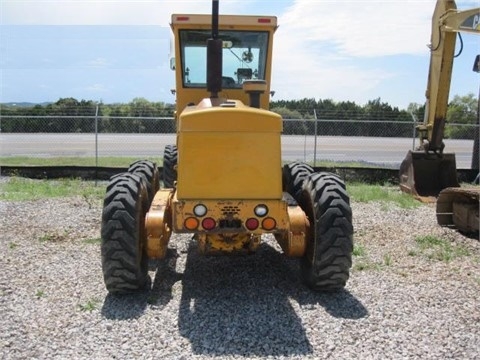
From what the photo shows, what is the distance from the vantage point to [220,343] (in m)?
4.55

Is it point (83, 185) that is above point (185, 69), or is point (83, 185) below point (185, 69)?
below

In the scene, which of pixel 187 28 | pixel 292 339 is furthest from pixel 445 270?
pixel 187 28

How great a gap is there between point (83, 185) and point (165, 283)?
768 centimetres

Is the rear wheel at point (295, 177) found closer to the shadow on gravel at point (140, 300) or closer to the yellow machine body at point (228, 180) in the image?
the yellow machine body at point (228, 180)

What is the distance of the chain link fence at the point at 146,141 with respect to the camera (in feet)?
65.8

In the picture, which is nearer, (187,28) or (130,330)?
(130,330)

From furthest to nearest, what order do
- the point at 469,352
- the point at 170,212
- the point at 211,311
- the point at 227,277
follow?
the point at 227,277, the point at 170,212, the point at 211,311, the point at 469,352

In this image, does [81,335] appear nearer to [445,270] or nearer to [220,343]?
[220,343]

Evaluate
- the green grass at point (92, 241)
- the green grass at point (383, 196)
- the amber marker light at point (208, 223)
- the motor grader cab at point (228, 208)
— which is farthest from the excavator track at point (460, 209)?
the green grass at point (92, 241)

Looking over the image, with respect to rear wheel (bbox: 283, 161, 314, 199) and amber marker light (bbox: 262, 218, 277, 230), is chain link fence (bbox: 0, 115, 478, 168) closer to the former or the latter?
rear wheel (bbox: 283, 161, 314, 199)

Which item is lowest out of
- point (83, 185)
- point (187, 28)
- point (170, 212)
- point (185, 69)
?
point (83, 185)

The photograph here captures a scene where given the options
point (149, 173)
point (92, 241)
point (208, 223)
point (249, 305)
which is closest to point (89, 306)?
point (208, 223)

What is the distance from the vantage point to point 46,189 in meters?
12.1

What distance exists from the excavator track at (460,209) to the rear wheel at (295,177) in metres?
2.94
